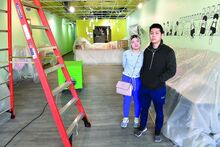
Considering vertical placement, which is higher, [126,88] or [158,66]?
[158,66]

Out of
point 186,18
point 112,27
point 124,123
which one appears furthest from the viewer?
point 112,27

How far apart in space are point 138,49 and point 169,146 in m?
1.26

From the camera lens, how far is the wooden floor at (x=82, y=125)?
252 centimetres

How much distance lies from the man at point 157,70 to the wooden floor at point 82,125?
1.52 ft

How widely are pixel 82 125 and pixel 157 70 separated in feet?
4.70

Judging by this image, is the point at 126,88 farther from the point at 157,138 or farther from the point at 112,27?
the point at 112,27

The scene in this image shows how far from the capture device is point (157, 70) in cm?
225

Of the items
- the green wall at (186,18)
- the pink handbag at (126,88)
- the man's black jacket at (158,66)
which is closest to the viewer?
the man's black jacket at (158,66)

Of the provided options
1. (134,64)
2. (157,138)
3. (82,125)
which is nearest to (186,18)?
(134,64)

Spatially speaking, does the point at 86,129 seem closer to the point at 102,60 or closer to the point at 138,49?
the point at 138,49

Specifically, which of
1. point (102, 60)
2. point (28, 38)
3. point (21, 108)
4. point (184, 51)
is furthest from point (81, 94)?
point (102, 60)

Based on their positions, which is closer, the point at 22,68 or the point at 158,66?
the point at 158,66

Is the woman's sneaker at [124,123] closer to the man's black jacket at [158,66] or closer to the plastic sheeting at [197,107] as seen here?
the plastic sheeting at [197,107]

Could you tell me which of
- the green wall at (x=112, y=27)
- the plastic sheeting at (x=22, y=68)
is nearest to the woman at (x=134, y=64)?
the plastic sheeting at (x=22, y=68)
